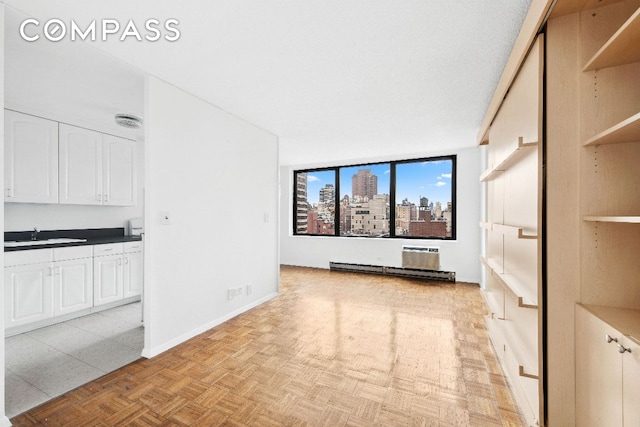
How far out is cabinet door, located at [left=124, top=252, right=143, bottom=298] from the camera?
147 inches

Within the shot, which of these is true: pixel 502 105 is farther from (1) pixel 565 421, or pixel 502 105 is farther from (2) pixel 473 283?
(2) pixel 473 283

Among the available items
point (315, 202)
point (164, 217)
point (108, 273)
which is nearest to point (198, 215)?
point (164, 217)

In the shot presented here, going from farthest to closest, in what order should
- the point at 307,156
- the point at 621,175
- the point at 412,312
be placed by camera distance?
the point at 307,156 < the point at 412,312 < the point at 621,175

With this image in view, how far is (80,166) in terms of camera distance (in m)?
3.58

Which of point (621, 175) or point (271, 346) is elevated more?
point (621, 175)

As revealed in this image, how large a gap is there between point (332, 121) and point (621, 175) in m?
2.77

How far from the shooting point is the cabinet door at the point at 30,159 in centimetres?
298

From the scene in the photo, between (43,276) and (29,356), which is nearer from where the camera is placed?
(29,356)

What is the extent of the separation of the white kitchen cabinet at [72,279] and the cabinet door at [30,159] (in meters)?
0.74

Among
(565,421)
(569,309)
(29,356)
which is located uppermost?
(569,309)

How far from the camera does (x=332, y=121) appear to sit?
11.7ft

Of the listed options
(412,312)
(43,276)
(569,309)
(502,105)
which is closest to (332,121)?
(502,105)

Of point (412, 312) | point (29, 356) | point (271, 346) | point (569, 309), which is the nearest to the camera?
point (569, 309)

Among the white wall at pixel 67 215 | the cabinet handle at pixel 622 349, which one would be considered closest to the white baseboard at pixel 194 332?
the white wall at pixel 67 215
